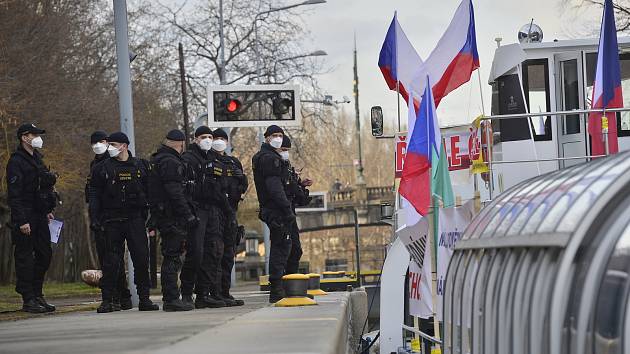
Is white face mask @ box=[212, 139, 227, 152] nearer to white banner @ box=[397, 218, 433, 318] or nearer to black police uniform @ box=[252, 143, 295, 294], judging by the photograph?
black police uniform @ box=[252, 143, 295, 294]

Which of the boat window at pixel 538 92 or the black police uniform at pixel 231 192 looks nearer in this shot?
the black police uniform at pixel 231 192

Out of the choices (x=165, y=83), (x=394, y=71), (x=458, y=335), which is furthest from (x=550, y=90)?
(x=165, y=83)

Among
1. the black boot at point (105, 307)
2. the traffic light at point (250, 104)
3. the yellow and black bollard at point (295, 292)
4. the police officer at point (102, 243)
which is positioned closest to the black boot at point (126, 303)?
the police officer at point (102, 243)

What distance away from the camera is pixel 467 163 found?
78.3 feet

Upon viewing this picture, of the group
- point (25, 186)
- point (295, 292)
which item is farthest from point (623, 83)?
point (25, 186)

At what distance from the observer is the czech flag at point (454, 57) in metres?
21.3

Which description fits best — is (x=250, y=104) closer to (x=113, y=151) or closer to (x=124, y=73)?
(x=124, y=73)

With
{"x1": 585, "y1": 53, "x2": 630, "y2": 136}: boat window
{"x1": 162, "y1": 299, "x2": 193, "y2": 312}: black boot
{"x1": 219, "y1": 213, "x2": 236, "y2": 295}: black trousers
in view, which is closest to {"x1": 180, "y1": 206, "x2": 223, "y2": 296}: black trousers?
{"x1": 219, "y1": 213, "x2": 236, "y2": 295}: black trousers

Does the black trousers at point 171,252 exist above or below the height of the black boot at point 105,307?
above

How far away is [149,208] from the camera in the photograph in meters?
15.9

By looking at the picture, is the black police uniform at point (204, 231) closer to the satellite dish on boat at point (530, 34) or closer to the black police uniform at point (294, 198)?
the black police uniform at point (294, 198)

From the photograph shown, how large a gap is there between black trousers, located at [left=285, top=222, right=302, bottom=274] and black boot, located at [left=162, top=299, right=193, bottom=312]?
8.36 ft

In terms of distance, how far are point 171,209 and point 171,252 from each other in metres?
0.47

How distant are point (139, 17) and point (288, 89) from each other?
99.6 ft
